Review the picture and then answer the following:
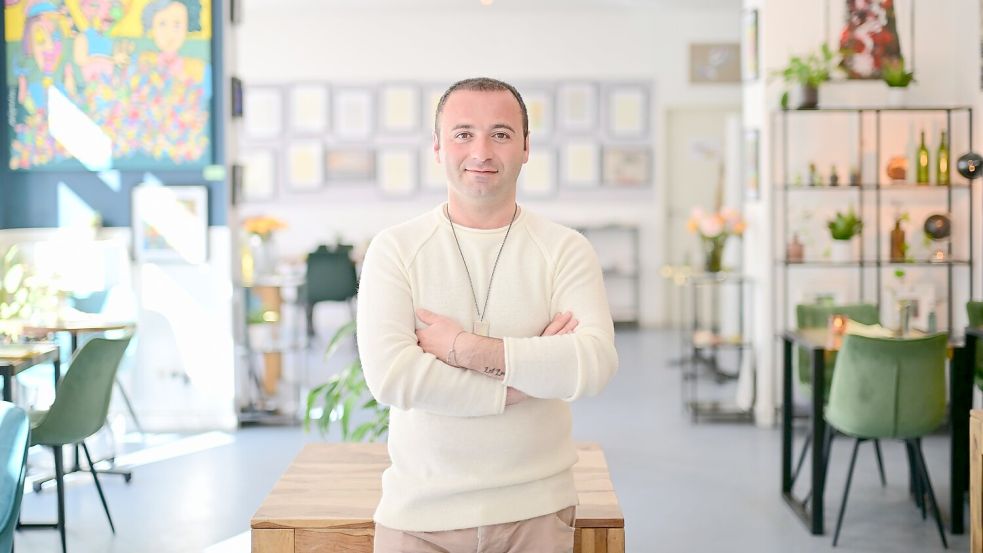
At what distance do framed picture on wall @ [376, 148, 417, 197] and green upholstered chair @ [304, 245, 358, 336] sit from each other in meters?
2.17

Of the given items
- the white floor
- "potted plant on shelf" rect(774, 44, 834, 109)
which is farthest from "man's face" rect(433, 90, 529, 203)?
"potted plant on shelf" rect(774, 44, 834, 109)

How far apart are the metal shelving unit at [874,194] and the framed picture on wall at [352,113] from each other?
19.1ft

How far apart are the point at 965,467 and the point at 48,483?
434cm

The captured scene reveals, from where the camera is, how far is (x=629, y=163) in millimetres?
11695

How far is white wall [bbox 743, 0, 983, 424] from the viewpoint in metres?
6.64

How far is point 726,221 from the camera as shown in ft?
23.4

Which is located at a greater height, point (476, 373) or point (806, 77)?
point (806, 77)

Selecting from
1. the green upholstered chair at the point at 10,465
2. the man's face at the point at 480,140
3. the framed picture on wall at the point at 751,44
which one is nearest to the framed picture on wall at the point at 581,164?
the framed picture on wall at the point at 751,44

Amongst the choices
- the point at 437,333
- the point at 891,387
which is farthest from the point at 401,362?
the point at 891,387

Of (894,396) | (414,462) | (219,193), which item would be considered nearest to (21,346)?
(219,193)

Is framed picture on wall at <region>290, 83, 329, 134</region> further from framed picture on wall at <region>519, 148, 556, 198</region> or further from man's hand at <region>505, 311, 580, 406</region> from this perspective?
man's hand at <region>505, 311, 580, 406</region>

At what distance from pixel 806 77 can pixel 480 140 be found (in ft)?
16.0

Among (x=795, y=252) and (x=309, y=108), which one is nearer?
(x=795, y=252)

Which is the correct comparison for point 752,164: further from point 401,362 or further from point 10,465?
point 401,362
